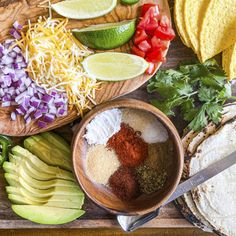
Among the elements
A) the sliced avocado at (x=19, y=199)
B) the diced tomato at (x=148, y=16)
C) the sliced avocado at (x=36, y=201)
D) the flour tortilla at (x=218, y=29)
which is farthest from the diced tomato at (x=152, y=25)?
the sliced avocado at (x=19, y=199)

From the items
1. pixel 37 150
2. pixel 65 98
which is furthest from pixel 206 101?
pixel 37 150

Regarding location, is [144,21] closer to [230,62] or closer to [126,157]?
[230,62]

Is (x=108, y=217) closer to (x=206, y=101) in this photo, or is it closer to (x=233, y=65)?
(x=206, y=101)

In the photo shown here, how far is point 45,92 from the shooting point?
2.68 m

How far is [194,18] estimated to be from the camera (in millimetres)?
2750

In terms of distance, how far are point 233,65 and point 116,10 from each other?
714 mm

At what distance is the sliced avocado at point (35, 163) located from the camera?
9.36 feet

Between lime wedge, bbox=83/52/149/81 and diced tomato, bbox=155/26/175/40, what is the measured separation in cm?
17

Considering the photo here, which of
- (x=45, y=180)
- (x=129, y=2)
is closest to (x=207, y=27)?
(x=129, y=2)

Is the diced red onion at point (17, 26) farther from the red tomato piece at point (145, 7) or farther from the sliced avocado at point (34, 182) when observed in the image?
the sliced avocado at point (34, 182)

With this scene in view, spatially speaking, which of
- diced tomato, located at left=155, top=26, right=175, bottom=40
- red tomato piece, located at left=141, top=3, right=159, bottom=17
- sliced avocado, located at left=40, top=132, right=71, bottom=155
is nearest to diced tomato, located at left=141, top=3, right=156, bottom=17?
red tomato piece, located at left=141, top=3, right=159, bottom=17

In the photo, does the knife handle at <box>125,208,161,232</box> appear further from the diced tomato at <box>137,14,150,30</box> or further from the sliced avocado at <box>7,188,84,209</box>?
the diced tomato at <box>137,14,150,30</box>

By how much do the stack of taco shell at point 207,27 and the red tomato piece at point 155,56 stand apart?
198 mm

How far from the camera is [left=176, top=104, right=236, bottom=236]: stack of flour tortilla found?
283 centimetres
